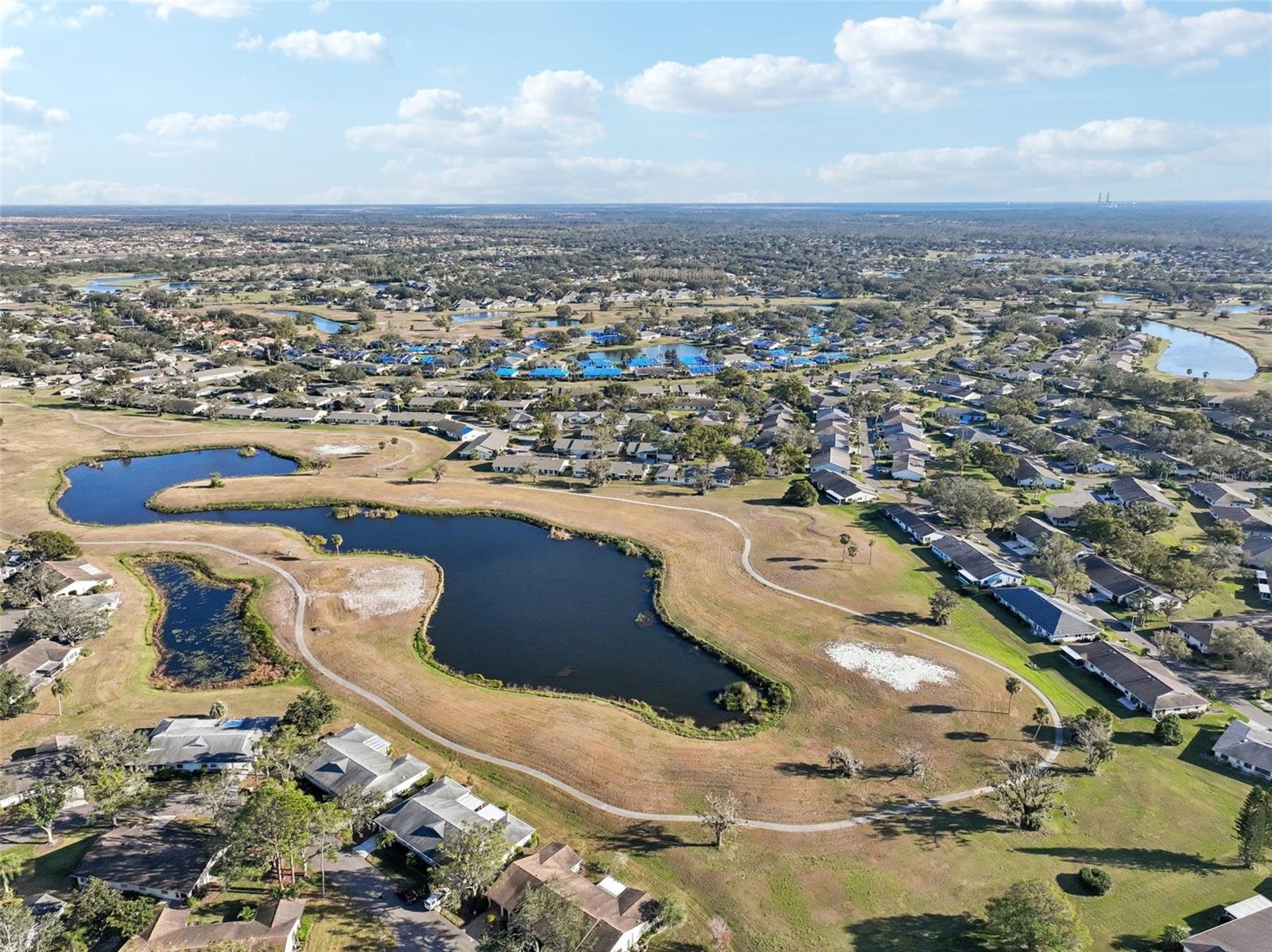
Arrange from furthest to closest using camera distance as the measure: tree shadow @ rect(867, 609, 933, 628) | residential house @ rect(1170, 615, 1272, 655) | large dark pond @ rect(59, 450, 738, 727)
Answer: tree shadow @ rect(867, 609, 933, 628) < residential house @ rect(1170, 615, 1272, 655) < large dark pond @ rect(59, 450, 738, 727)

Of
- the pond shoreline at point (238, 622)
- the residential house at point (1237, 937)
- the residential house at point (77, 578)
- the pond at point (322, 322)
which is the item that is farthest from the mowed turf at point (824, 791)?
the pond at point (322, 322)

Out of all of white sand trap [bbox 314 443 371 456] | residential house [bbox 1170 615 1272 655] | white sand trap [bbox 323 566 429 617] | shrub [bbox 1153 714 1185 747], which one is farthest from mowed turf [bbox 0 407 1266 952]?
white sand trap [bbox 314 443 371 456]

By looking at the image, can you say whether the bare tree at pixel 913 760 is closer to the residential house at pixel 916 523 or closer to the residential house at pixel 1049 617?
the residential house at pixel 1049 617

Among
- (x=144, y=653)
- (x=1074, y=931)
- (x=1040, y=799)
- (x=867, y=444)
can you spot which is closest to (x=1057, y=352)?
(x=867, y=444)

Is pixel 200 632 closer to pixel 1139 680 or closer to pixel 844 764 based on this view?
pixel 844 764

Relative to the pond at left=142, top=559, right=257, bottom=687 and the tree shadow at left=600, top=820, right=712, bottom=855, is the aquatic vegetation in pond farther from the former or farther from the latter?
the tree shadow at left=600, top=820, right=712, bottom=855

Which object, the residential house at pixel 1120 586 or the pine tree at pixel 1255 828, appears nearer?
the pine tree at pixel 1255 828

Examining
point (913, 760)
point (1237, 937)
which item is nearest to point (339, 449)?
point (913, 760)
